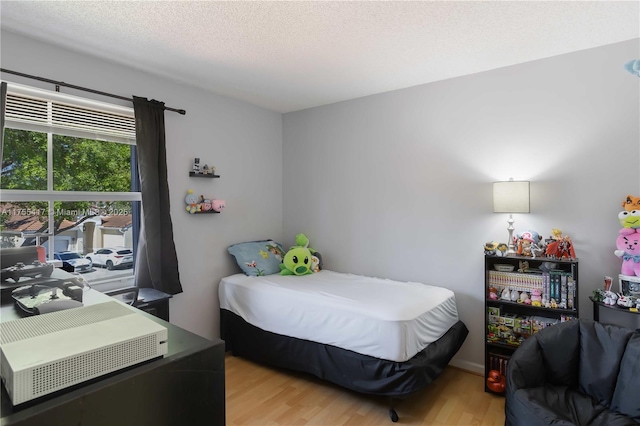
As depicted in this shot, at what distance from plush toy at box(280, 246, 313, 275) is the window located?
1.33 m

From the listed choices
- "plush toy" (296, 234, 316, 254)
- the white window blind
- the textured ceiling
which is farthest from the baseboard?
the white window blind

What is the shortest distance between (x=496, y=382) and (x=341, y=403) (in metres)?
1.13

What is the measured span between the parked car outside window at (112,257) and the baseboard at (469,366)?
2843mm

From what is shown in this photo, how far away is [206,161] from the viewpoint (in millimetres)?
3287

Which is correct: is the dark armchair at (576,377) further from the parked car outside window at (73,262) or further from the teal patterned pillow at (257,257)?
the parked car outside window at (73,262)

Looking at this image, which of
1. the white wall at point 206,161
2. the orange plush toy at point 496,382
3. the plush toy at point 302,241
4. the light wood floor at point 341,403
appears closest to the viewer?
the light wood floor at point 341,403

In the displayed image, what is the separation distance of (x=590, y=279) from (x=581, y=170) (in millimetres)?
764

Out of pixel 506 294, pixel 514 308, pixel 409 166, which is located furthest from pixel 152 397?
pixel 409 166

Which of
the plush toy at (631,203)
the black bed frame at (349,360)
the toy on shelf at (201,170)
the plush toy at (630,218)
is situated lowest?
the black bed frame at (349,360)

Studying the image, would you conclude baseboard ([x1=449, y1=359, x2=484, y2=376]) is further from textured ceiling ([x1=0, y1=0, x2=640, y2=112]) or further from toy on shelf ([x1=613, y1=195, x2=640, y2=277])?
textured ceiling ([x1=0, y1=0, x2=640, y2=112])

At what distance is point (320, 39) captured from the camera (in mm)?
2266

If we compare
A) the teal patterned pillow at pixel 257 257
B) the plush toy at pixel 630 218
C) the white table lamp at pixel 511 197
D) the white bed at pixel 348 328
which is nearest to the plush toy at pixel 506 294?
the white table lamp at pixel 511 197

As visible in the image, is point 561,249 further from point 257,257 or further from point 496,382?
point 257,257

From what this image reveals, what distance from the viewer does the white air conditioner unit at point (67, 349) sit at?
2.51 feet
